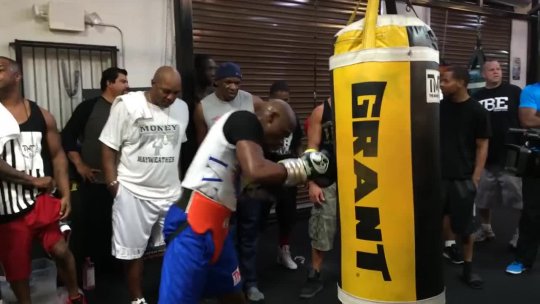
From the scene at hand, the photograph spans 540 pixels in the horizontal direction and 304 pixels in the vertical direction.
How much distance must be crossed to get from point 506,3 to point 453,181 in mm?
4890

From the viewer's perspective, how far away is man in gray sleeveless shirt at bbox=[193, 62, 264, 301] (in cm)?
318

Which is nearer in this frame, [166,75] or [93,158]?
[166,75]

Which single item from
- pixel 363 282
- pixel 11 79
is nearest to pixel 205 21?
pixel 11 79

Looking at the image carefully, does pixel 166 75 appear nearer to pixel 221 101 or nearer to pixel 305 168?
pixel 221 101

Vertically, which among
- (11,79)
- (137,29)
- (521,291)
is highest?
(137,29)

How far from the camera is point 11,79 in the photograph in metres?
2.76

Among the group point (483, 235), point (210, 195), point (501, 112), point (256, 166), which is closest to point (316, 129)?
point (210, 195)

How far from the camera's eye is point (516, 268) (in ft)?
11.9

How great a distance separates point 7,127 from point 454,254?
10.9 ft

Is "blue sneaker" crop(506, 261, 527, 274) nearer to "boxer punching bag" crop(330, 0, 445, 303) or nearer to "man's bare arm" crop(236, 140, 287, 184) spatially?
"boxer punching bag" crop(330, 0, 445, 303)

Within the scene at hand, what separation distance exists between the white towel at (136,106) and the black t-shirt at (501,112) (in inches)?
117

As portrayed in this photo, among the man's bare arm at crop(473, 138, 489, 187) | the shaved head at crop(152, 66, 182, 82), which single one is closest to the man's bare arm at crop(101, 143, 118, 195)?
the shaved head at crop(152, 66, 182, 82)

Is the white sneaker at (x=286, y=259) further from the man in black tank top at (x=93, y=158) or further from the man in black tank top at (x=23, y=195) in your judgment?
the man in black tank top at (x=23, y=195)

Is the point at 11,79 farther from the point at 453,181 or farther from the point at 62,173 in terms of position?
the point at 453,181
